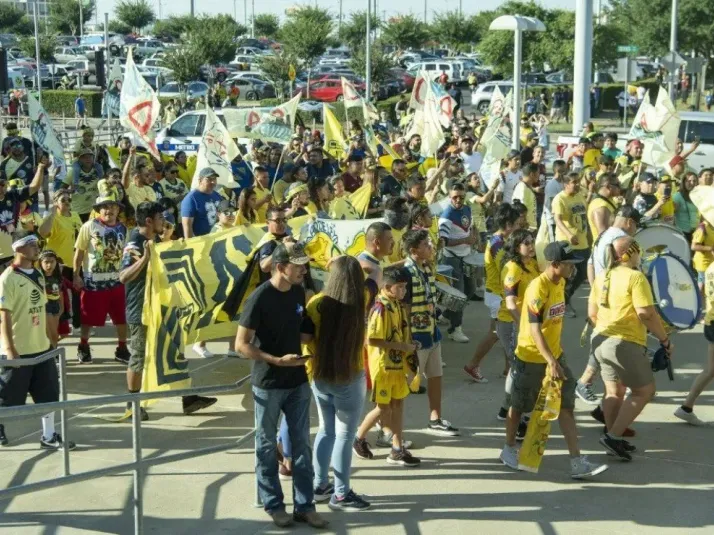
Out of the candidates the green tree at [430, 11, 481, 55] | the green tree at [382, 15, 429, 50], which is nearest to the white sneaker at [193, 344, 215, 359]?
the green tree at [382, 15, 429, 50]

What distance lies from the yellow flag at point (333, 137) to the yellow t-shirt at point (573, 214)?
18.6 ft

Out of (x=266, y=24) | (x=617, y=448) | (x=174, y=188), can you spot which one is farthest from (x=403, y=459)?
(x=266, y=24)

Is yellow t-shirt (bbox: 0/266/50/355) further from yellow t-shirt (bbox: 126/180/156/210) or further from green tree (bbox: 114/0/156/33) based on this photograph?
green tree (bbox: 114/0/156/33)

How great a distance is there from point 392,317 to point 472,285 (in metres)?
4.80

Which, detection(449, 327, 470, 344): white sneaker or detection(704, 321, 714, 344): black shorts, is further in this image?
detection(449, 327, 470, 344): white sneaker

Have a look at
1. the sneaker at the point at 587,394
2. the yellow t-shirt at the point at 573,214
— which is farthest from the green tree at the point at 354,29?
the sneaker at the point at 587,394

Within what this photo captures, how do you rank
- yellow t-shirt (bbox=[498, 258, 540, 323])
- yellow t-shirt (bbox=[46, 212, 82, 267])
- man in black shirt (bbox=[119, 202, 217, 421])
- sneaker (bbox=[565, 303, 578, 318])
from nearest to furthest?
yellow t-shirt (bbox=[498, 258, 540, 323])
man in black shirt (bbox=[119, 202, 217, 421])
yellow t-shirt (bbox=[46, 212, 82, 267])
sneaker (bbox=[565, 303, 578, 318])

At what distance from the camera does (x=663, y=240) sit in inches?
463

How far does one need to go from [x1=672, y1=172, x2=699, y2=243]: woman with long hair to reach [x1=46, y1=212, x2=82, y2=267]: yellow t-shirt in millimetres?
7275

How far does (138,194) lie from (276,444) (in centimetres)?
714

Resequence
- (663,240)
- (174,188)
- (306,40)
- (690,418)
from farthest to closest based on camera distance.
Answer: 1. (306,40)
2. (174,188)
3. (663,240)
4. (690,418)

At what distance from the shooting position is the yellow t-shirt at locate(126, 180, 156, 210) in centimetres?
1320

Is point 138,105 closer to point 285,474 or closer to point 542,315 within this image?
point 285,474

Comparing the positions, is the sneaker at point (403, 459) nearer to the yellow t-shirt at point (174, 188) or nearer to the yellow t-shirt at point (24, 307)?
the yellow t-shirt at point (24, 307)
